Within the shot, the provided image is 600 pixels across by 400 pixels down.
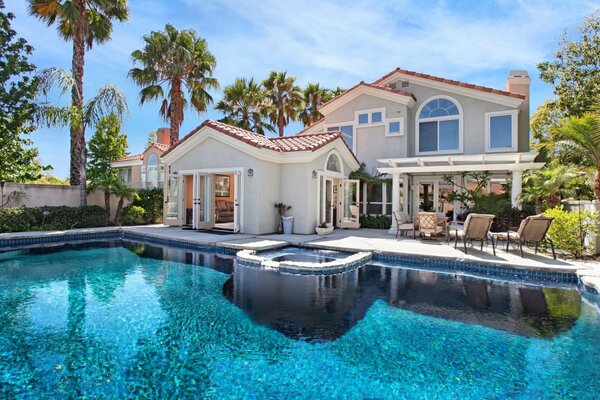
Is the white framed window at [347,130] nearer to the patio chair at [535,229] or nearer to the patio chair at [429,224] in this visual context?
the patio chair at [429,224]

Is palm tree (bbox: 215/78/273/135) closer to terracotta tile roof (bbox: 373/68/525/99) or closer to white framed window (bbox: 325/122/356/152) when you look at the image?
white framed window (bbox: 325/122/356/152)

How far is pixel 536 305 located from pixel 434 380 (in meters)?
4.21

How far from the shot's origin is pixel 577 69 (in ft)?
65.9

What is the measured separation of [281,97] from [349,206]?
45.1 ft

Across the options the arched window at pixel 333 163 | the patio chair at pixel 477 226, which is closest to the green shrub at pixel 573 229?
the patio chair at pixel 477 226

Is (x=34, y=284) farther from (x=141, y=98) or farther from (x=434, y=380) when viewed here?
(x=141, y=98)

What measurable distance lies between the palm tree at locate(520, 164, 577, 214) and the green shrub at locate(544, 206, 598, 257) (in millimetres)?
2869

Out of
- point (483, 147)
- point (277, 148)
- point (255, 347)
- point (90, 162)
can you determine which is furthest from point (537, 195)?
point (90, 162)

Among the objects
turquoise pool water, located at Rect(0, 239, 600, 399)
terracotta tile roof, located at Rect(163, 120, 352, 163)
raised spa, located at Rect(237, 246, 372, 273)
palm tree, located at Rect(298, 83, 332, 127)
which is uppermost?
palm tree, located at Rect(298, 83, 332, 127)

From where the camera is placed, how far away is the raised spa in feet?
30.4

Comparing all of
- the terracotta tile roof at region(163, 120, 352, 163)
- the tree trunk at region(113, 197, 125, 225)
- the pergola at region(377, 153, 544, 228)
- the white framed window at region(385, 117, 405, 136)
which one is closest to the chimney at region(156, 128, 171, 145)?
the tree trunk at region(113, 197, 125, 225)

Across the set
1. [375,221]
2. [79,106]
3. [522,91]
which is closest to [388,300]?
[375,221]

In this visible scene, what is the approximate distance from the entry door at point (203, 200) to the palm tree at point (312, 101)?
14.1m

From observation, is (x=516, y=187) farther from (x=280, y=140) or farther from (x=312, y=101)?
(x=312, y=101)
